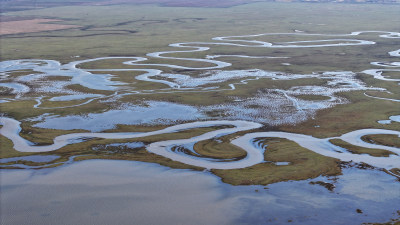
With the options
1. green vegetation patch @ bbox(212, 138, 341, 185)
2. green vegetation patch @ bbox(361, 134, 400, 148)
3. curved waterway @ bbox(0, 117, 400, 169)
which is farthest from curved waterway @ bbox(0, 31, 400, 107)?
green vegetation patch @ bbox(212, 138, 341, 185)

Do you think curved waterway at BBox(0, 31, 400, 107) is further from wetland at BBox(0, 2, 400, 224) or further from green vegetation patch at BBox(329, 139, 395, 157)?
green vegetation patch at BBox(329, 139, 395, 157)

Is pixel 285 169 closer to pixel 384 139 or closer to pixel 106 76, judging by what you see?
pixel 384 139

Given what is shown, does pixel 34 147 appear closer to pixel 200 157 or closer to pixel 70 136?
pixel 70 136

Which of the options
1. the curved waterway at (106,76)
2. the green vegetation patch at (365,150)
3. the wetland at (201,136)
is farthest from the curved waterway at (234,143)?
the curved waterway at (106,76)

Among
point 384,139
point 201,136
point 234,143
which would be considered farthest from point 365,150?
point 201,136

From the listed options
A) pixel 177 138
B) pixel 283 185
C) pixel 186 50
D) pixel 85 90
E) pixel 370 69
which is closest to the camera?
pixel 283 185

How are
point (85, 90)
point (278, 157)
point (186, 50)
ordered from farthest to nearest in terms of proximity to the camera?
1. point (186, 50)
2. point (85, 90)
3. point (278, 157)

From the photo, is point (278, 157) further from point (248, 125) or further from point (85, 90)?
point (85, 90)

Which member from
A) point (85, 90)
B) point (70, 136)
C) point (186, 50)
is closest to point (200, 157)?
point (70, 136)

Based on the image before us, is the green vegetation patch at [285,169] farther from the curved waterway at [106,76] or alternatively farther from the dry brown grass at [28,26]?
the dry brown grass at [28,26]

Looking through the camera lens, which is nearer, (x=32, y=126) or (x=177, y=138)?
(x=177, y=138)
